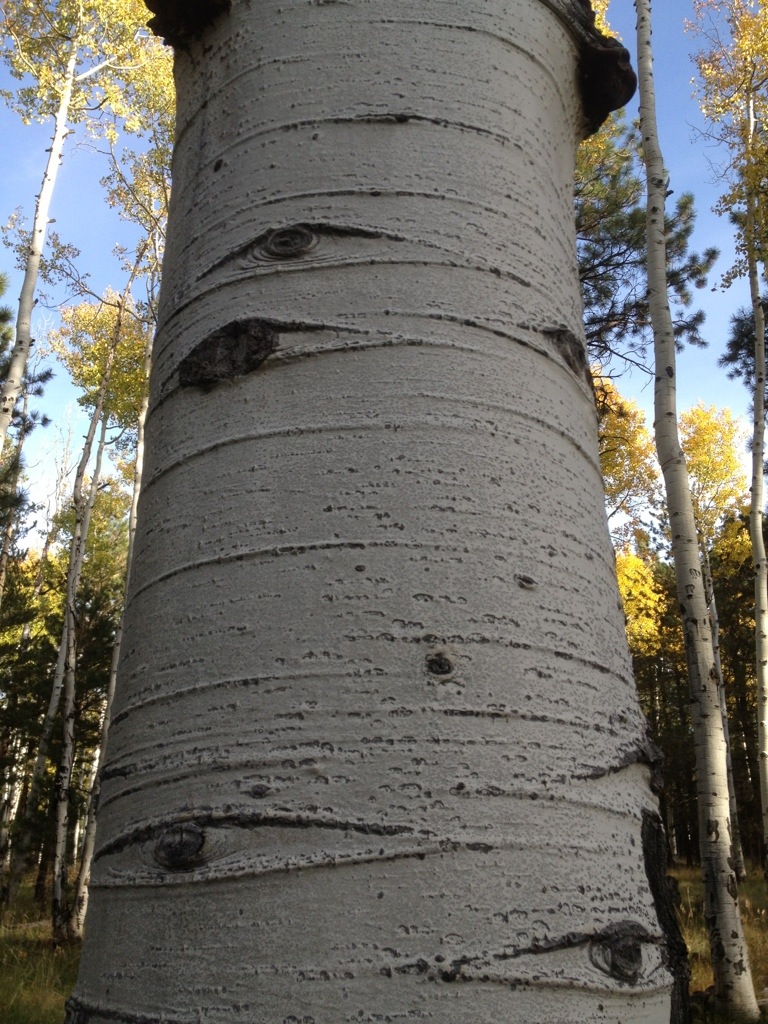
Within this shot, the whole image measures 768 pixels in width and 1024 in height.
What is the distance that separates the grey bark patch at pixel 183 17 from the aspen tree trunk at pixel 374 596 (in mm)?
81

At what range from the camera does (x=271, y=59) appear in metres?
0.91

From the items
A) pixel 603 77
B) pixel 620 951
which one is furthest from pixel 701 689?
pixel 620 951

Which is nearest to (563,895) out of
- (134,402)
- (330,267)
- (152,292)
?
(330,267)

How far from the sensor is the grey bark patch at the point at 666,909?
642 millimetres

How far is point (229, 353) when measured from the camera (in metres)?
0.76

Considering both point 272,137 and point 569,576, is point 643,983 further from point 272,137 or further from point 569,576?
point 272,137

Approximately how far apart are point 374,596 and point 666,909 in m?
0.38

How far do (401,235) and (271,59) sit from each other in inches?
12.7

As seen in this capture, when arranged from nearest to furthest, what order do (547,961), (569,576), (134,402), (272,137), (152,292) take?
1. (547,961)
2. (569,576)
3. (272,137)
4. (152,292)
5. (134,402)

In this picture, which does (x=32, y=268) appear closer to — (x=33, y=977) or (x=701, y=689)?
(x=33, y=977)

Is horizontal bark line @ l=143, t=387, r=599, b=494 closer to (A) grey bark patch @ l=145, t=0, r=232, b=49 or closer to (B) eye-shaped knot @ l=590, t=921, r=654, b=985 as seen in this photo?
(B) eye-shaped knot @ l=590, t=921, r=654, b=985

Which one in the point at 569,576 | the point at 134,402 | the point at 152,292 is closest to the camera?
the point at 569,576

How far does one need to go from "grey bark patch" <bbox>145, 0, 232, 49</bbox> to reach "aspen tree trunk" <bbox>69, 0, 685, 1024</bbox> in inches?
3.2

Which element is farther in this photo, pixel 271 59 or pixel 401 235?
pixel 271 59
